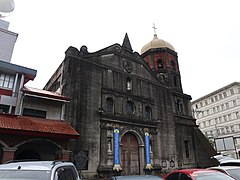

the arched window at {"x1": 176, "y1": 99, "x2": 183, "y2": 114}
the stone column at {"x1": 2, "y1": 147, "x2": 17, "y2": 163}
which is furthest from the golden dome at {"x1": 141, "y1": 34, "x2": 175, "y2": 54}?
the stone column at {"x1": 2, "y1": 147, "x2": 17, "y2": 163}

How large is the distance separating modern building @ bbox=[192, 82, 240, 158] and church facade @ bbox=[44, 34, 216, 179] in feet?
80.4

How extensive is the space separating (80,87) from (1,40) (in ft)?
29.2

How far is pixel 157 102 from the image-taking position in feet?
72.7

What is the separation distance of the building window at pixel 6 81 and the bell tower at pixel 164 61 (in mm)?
16933

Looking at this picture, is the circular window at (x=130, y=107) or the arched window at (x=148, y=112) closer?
the circular window at (x=130, y=107)

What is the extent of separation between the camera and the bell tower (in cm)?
2578


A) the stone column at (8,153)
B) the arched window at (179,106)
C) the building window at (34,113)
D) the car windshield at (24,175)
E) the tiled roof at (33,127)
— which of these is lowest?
the car windshield at (24,175)

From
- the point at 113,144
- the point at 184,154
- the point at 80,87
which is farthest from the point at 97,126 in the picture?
the point at 184,154

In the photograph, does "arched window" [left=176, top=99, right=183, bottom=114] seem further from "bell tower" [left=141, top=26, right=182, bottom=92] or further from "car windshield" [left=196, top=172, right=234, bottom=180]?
"car windshield" [left=196, top=172, right=234, bottom=180]

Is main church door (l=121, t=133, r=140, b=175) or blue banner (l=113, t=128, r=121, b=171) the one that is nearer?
blue banner (l=113, t=128, r=121, b=171)

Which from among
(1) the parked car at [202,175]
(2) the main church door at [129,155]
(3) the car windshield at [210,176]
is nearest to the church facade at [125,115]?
(2) the main church door at [129,155]

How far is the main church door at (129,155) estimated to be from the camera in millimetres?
17047

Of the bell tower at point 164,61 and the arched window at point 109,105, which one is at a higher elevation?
the bell tower at point 164,61

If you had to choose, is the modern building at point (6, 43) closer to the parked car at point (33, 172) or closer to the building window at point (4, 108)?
the building window at point (4, 108)
